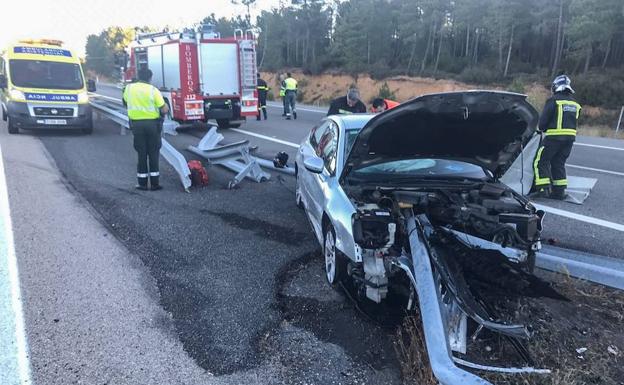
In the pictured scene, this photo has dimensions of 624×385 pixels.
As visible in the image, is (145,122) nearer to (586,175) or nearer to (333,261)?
(333,261)

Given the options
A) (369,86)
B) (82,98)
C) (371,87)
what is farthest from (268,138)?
(369,86)

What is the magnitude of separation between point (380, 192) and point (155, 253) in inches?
100

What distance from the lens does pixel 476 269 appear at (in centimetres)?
342

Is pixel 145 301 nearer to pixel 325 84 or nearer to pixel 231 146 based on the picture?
pixel 231 146

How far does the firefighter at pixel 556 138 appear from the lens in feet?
23.9

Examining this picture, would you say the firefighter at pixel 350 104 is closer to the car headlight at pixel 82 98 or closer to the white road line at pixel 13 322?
the white road line at pixel 13 322

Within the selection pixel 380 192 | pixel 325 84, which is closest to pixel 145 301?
pixel 380 192

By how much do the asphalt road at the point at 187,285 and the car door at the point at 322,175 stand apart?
0.50 meters

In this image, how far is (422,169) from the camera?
15.9 ft

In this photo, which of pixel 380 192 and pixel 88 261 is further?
pixel 88 261

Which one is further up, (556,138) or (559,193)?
(556,138)

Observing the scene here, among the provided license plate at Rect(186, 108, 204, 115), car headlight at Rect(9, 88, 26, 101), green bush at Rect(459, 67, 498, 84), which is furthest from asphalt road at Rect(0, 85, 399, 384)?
green bush at Rect(459, 67, 498, 84)

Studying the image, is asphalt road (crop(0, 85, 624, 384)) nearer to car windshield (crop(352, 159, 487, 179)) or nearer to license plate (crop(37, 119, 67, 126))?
car windshield (crop(352, 159, 487, 179))

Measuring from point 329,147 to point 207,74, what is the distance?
9.78 metres
